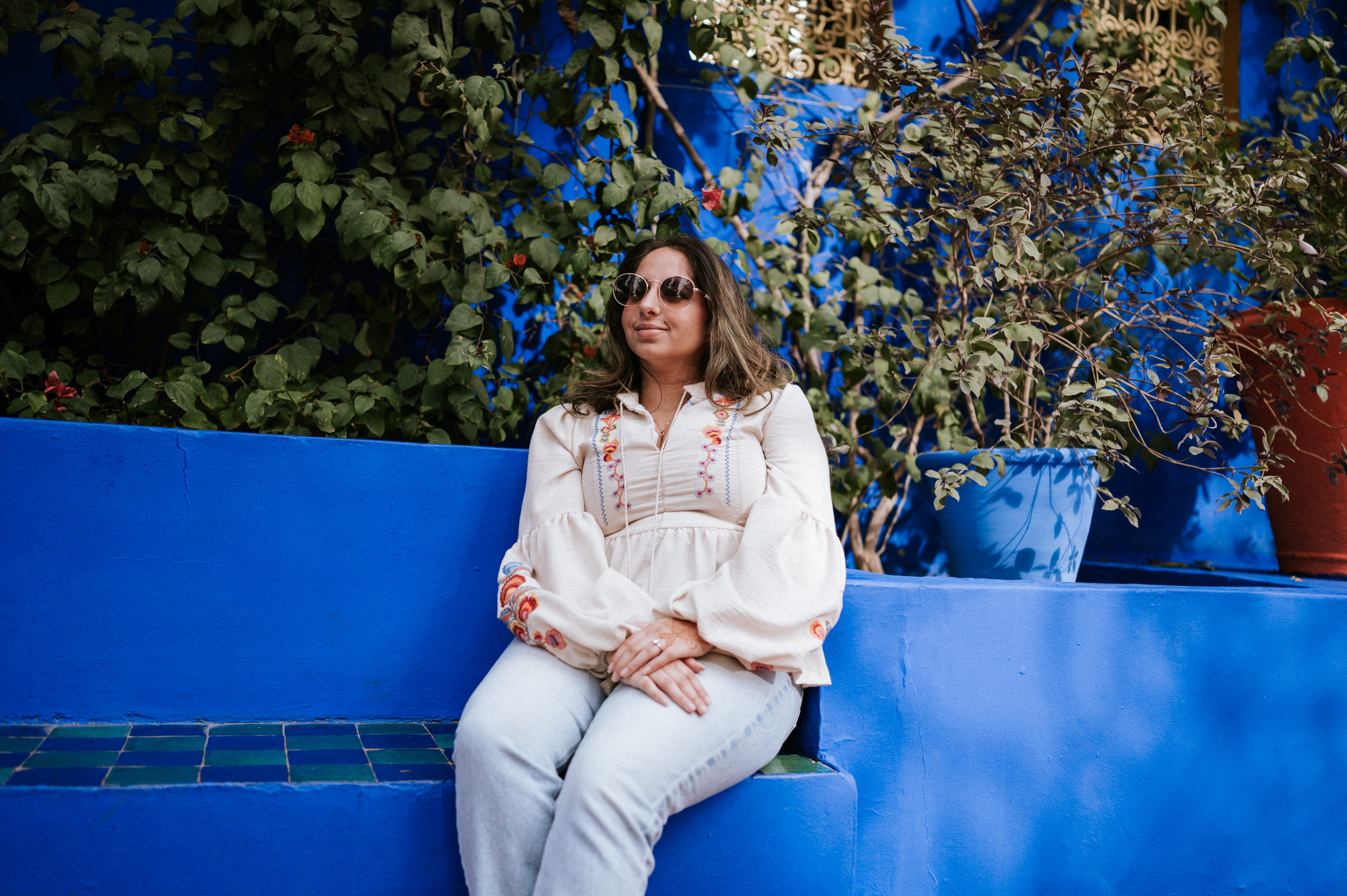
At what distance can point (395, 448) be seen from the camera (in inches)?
86.5

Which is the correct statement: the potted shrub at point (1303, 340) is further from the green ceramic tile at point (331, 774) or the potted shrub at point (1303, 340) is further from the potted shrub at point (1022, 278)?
the green ceramic tile at point (331, 774)

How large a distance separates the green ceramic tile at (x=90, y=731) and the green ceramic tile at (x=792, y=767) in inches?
51.4

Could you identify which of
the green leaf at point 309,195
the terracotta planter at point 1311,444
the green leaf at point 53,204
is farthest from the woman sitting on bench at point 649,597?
the terracotta planter at point 1311,444

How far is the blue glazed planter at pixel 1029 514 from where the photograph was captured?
248cm

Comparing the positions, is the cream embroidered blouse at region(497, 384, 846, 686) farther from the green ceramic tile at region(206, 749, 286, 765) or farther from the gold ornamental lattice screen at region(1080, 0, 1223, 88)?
the gold ornamental lattice screen at region(1080, 0, 1223, 88)

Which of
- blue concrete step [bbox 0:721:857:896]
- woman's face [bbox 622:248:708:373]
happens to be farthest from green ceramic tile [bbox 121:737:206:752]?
woman's face [bbox 622:248:708:373]

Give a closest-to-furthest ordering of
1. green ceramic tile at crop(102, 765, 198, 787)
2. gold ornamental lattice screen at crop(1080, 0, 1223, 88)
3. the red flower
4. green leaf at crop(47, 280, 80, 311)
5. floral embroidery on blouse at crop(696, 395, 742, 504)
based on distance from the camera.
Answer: green ceramic tile at crop(102, 765, 198, 787) < floral embroidery on blouse at crop(696, 395, 742, 504) < the red flower < green leaf at crop(47, 280, 80, 311) < gold ornamental lattice screen at crop(1080, 0, 1223, 88)

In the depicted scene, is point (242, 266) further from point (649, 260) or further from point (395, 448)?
point (649, 260)

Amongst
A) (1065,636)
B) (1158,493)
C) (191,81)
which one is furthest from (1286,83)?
(191,81)

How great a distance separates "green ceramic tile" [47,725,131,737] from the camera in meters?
1.91

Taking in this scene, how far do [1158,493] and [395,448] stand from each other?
2829 millimetres

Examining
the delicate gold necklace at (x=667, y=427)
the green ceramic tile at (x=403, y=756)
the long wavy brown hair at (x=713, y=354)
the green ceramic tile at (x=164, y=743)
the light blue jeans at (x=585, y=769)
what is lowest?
the green ceramic tile at (x=164, y=743)

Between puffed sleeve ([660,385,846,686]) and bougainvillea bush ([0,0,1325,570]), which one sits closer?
puffed sleeve ([660,385,846,686])

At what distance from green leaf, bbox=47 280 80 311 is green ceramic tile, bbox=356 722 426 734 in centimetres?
132
